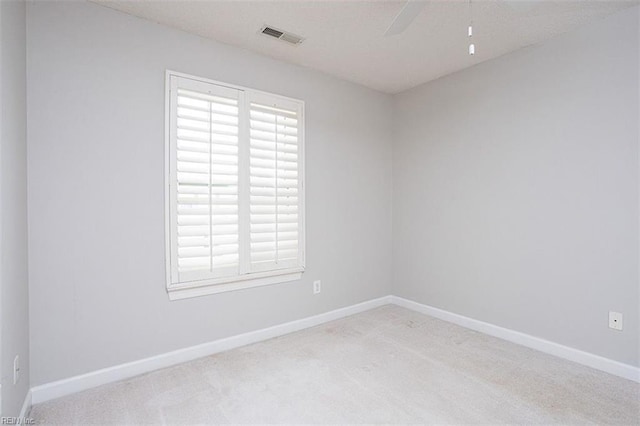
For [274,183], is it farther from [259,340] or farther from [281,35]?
[259,340]

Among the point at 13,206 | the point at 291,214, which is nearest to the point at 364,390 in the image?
the point at 291,214

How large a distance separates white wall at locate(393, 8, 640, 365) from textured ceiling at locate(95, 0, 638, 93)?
284 millimetres

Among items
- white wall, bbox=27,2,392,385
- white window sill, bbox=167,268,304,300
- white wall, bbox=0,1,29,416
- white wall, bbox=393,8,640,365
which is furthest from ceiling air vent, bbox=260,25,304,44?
white window sill, bbox=167,268,304,300

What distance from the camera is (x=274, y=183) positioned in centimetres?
295

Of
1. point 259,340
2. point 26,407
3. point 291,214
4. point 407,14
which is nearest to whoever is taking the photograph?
point 407,14

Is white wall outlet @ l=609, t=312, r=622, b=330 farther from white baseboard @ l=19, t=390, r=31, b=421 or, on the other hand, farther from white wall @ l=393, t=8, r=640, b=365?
white baseboard @ l=19, t=390, r=31, b=421

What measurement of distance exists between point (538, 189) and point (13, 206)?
3544 millimetres

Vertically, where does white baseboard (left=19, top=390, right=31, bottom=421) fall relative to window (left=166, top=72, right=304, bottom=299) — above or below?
below

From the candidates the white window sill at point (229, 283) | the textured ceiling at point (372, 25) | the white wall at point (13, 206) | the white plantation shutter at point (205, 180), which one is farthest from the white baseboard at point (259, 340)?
the textured ceiling at point (372, 25)

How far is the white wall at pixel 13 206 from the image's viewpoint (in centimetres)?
148

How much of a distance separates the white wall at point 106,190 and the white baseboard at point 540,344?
1745mm

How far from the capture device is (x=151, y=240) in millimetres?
2361

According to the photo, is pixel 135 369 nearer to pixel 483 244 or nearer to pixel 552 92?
pixel 483 244

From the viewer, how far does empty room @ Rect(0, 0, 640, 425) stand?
1.95 meters
